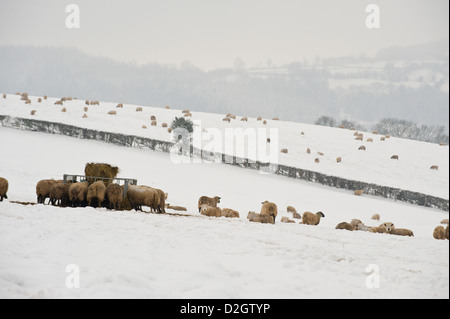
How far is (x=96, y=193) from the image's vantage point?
60.8 feet

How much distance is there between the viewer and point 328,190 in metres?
37.8

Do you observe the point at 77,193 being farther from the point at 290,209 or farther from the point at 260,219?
the point at 290,209

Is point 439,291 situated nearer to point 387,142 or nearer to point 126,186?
point 126,186

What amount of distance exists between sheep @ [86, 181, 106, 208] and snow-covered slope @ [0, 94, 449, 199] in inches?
1023

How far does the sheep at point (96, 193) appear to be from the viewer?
1845 cm

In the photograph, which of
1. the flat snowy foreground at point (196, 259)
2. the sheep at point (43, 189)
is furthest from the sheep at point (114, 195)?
the sheep at point (43, 189)

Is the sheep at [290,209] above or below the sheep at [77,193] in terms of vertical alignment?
below

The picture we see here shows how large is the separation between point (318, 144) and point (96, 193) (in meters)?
37.1

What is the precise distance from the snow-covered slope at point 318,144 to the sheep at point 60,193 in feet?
85.3

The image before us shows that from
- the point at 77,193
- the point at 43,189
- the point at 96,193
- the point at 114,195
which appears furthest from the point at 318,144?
the point at 43,189

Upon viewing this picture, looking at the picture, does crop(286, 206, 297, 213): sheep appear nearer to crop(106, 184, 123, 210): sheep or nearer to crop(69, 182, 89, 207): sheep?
crop(106, 184, 123, 210): sheep

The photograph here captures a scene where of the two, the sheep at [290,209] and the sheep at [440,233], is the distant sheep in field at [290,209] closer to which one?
the sheep at [290,209]
